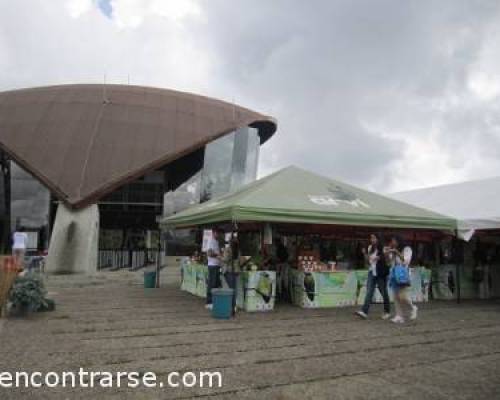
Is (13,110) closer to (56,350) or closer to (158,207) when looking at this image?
(158,207)

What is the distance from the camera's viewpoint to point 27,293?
7.51m

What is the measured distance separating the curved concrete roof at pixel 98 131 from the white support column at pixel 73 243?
0.63m

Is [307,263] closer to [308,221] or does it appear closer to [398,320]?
[308,221]

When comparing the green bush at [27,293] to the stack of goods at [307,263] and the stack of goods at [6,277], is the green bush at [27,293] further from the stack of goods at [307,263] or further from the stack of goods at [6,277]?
the stack of goods at [307,263]

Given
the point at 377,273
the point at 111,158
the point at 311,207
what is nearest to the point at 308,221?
the point at 311,207

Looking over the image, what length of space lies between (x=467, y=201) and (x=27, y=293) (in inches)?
402

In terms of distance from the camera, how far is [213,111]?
27.5 metres

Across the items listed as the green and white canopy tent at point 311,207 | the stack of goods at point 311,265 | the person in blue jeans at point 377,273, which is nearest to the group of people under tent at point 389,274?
the person in blue jeans at point 377,273

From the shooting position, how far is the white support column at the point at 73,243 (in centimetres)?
1762

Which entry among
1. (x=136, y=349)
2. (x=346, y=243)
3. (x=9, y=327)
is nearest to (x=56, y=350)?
(x=136, y=349)

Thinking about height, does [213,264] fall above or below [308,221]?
below

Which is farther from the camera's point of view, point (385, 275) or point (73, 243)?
point (73, 243)

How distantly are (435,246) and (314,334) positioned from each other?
6843 mm

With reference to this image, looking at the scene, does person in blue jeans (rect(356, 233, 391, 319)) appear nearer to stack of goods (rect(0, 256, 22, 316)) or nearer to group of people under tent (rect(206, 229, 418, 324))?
group of people under tent (rect(206, 229, 418, 324))
